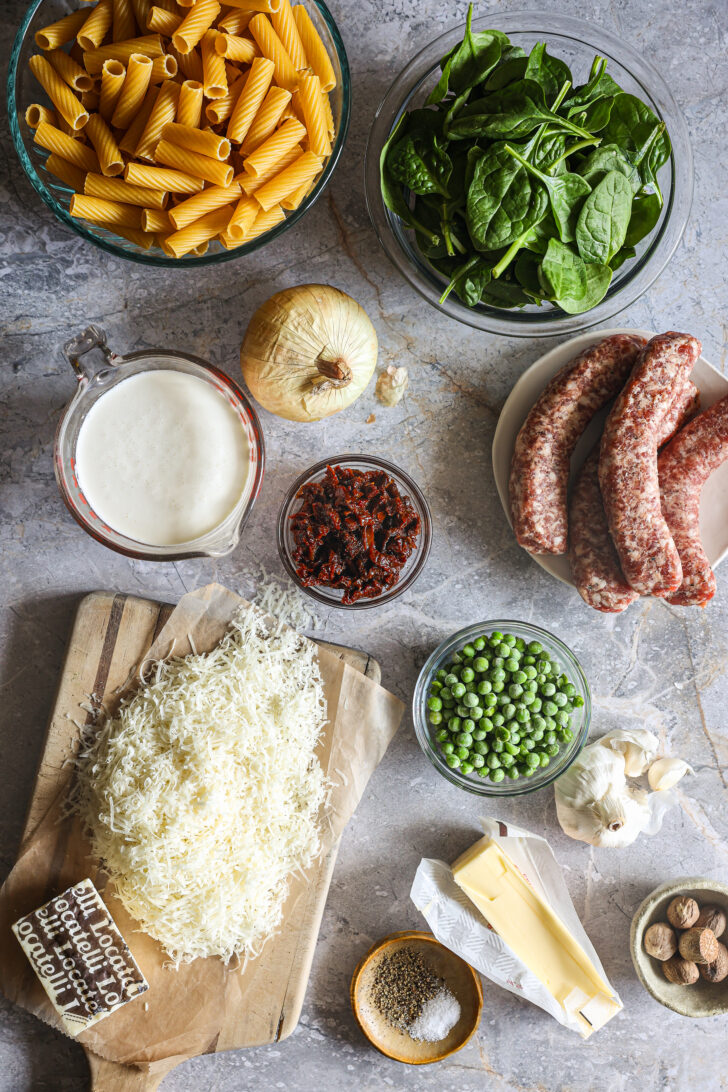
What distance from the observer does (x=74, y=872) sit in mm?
2174

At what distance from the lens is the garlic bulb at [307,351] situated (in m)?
1.98

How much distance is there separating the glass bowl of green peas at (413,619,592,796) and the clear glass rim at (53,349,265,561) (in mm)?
712

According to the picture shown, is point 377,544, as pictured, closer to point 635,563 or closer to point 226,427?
point 226,427

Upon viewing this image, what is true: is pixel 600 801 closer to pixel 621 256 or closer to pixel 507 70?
pixel 621 256

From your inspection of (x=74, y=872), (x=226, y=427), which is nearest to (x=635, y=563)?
(x=226, y=427)

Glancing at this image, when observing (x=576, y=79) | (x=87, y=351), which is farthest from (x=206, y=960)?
(x=576, y=79)

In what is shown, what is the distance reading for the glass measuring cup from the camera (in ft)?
6.48

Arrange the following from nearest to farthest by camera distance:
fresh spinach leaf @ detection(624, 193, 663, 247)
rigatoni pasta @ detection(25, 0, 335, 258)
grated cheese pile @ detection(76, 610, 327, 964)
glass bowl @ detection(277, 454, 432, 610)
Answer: rigatoni pasta @ detection(25, 0, 335, 258) → fresh spinach leaf @ detection(624, 193, 663, 247) → grated cheese pile @ detection(76, 610, 327, 964) → glass bowl @ detection(277, 454, 432, 610)

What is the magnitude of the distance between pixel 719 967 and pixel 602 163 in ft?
7.46

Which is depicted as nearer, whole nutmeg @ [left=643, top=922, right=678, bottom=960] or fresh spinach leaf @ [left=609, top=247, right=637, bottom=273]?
fresh spinach leaf @ [left=609, top=247, right=637, bottom=273]

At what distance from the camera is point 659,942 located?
7.30 ft

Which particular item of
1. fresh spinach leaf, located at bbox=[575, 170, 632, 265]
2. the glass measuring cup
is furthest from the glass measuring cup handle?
fresh spinach leaf, located at bbox=[575, 170, 632, 265]

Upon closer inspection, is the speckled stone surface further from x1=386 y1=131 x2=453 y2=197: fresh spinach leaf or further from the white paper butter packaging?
x1=386 y1=131 x2=453 y2=197: fresh spinach leaf

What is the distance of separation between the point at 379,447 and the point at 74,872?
1.54m
